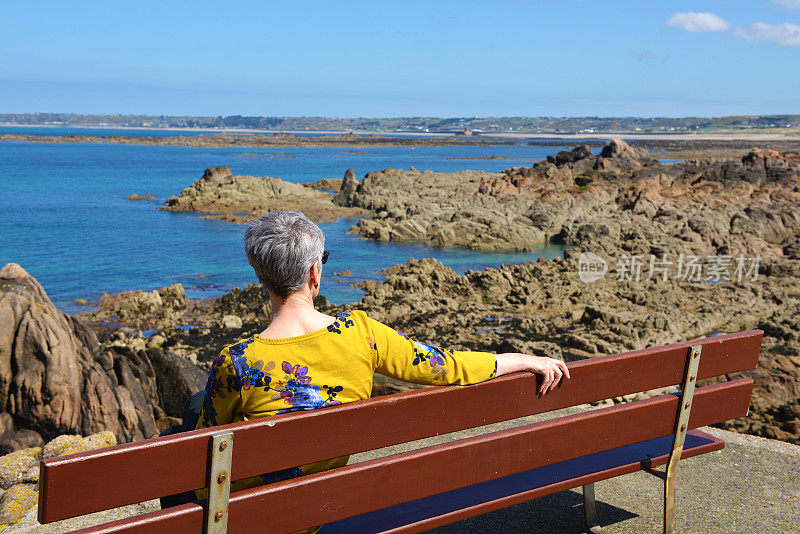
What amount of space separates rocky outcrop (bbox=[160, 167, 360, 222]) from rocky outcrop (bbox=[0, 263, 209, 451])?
3001 cm

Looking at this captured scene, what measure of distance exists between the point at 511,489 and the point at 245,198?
38.0 metres

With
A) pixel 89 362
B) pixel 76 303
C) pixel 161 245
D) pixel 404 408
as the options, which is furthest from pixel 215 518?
pixel 161 245

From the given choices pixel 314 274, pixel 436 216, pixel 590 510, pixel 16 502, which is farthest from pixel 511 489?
pixel 436 216

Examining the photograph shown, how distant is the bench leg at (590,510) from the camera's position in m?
3.68

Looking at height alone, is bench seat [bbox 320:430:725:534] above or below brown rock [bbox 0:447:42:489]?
above

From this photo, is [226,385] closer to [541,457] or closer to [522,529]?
[541,457]

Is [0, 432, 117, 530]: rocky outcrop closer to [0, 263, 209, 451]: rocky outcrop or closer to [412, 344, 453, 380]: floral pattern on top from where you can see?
[0, 263, 209, 451]: rocky outcrop

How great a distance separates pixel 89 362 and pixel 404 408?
5.49 m

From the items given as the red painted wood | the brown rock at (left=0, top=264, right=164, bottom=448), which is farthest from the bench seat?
the brown rock at (left=0, top=264, right=164, bottom=448)

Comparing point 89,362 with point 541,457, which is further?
point 89,362

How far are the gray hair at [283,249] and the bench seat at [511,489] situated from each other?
96 cm

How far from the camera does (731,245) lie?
21.8m

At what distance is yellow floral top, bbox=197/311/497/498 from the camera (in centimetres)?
223

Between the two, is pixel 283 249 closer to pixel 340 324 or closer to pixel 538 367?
pixel 340 324
